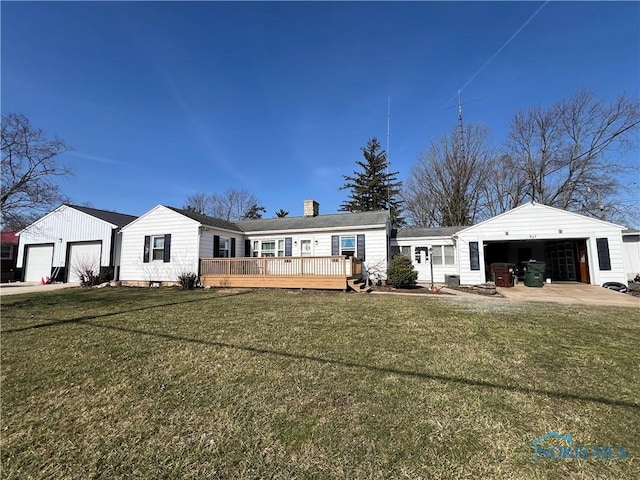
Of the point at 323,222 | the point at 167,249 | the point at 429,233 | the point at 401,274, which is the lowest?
the point at 401,274

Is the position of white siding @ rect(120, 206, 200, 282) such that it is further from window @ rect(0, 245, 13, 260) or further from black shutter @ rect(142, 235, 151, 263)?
window @ rect(0, 245, 13, 260)

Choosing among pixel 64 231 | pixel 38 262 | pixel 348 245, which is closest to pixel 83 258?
pixel 64 231

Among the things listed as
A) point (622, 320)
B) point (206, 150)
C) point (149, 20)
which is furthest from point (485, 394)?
point (206, 150)

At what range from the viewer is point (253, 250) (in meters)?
16.3

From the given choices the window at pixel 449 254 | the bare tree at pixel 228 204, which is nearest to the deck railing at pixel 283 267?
the window at pixel 449 254

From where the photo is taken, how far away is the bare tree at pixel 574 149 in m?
19.4

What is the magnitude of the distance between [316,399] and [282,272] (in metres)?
9.95

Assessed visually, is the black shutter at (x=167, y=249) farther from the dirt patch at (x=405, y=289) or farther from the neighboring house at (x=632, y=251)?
the neighboring house at (x=632, y=251)

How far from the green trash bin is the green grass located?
24.8 ft

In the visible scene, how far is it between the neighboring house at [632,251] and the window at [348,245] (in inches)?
611

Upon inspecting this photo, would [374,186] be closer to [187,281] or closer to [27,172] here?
[187,281]

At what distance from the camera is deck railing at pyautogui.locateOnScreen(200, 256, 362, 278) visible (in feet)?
39.4

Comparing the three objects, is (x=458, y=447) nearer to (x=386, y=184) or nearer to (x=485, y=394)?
(x=485, y=394)

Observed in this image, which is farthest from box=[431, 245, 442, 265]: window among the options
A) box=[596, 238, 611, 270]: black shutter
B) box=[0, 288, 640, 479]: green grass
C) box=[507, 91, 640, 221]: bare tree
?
box=[507, 91, 640, 221]: bare tree
